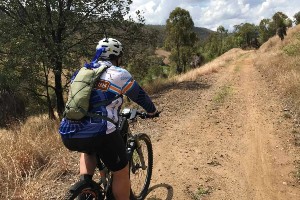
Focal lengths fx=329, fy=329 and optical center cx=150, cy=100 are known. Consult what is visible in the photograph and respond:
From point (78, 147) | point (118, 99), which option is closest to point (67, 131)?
point (78, 147)

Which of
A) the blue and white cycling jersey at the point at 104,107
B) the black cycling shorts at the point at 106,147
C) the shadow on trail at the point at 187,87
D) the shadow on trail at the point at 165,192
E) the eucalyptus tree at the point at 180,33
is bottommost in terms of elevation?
the shadow on trail at the point at 165,192

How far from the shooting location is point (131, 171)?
511 cm

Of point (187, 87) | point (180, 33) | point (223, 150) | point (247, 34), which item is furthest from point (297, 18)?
point (223, 150)

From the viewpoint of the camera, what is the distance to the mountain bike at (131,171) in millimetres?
3535

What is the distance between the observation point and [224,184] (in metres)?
5.84

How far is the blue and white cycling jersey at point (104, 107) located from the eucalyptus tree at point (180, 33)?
3461 cm

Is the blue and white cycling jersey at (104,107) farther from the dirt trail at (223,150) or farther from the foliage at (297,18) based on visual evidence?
the foliage at (297,18)

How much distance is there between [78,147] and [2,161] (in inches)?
95.0

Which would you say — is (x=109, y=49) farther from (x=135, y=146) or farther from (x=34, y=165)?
(x=34, y=165)

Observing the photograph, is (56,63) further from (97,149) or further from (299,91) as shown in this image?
(97,149)

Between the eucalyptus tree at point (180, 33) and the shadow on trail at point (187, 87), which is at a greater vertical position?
the eucalyptus tree at point (180, 33)

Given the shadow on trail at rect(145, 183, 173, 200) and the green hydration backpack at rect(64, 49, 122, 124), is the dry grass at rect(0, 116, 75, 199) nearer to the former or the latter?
the shadow on trail at rect(145, 183, 173, 200)

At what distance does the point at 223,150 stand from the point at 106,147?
449 centimetres

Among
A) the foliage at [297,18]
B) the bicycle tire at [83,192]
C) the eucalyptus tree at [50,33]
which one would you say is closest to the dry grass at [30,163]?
the bicycle tire at [83,192]
